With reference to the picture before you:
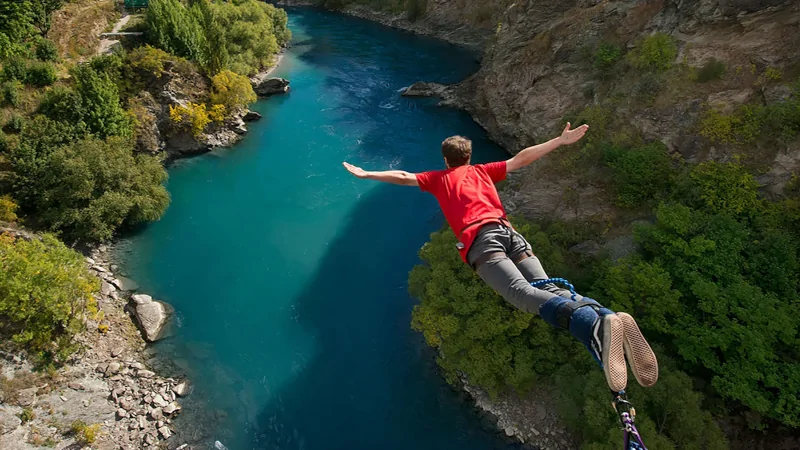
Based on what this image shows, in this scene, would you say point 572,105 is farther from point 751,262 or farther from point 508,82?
point 751,262

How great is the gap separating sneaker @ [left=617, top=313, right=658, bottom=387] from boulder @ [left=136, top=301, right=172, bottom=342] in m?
14.8

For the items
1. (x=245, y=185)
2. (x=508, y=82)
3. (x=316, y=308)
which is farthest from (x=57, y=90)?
(x=508, y=82)

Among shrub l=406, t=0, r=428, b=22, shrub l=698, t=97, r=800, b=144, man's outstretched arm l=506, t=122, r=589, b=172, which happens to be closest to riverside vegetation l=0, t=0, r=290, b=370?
man's outstretched arm l=506, t=122, r=589, b=172

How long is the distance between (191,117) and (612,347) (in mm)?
23800

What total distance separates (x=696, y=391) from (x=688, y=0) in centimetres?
1435

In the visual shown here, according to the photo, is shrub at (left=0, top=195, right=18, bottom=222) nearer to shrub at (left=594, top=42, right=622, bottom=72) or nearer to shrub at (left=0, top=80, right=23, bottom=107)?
shrub at (left=0, top=80, right=23, bottom=107)

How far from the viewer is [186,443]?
38.9 feet

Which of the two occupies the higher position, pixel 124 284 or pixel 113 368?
pixel 113 368

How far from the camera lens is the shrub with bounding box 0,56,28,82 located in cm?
1788

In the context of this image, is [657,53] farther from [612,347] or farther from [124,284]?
[124,284]

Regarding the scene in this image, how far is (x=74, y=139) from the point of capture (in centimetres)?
1733

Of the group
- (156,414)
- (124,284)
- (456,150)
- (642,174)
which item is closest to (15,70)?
(124,284)

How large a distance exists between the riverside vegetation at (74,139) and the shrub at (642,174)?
17181 millimetres

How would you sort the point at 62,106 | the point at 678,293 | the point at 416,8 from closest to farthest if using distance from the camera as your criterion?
the point at 678,293 < the point at 62,106 < the point at 416,8
